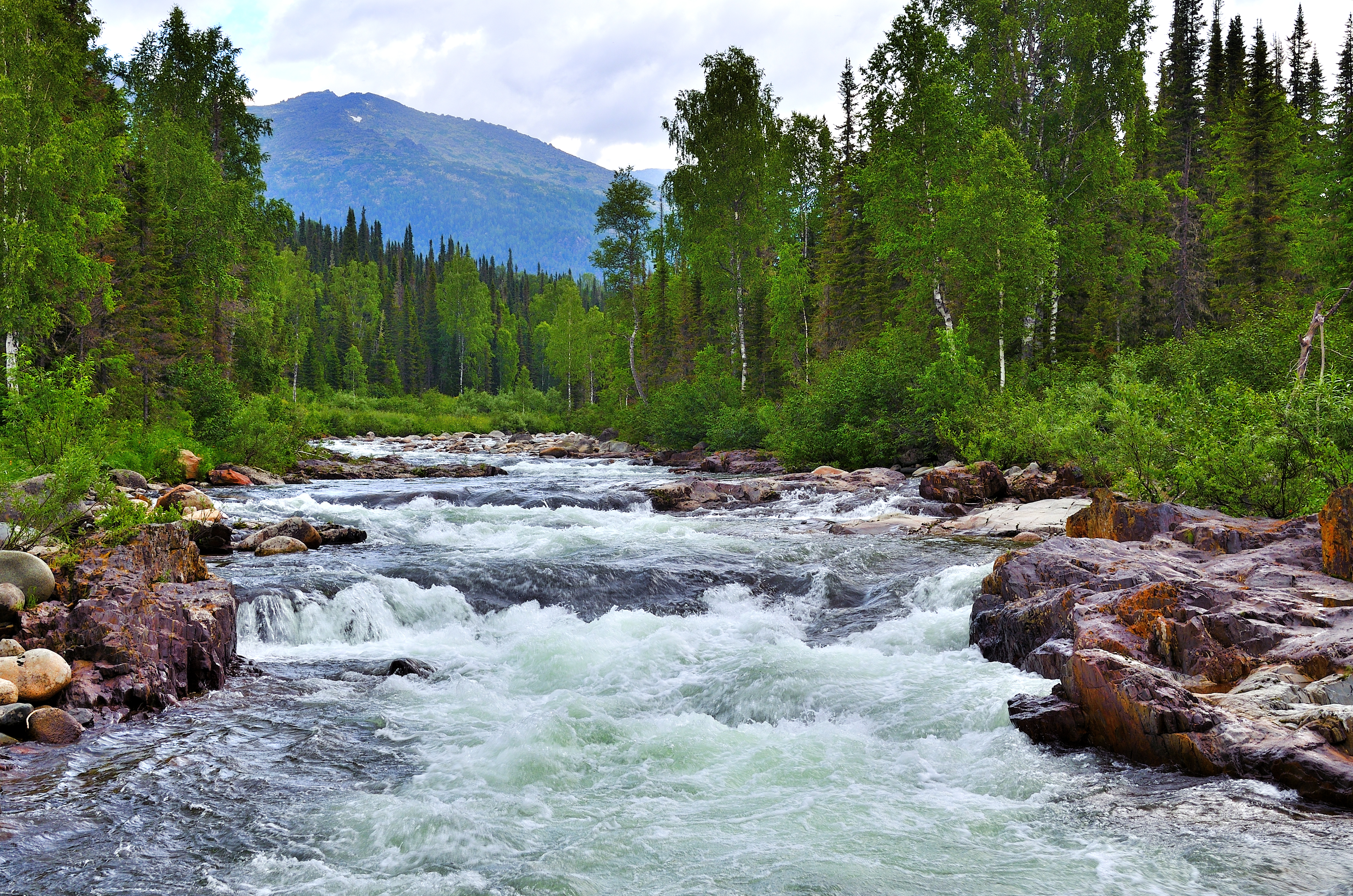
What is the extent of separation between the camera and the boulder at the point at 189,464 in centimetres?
2086

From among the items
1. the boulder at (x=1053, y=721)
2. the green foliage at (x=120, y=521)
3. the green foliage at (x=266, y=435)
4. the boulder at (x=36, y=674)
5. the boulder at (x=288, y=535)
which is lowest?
the boulder at (x=1053, y=721)

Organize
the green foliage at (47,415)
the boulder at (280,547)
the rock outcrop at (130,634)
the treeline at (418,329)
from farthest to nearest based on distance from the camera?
the treeline at (418,329) < the boulder at (280,547) < the green foliage at (47,415) < the rock outcrop at (130,634)

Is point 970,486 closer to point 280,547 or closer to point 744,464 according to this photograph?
point 744,464

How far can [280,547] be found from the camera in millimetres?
12898

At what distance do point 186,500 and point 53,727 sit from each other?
10.0 meters

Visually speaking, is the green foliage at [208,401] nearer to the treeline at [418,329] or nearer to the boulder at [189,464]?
the boulder at [189,464]

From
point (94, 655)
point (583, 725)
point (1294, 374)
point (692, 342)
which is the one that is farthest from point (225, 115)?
point (1294, 374)

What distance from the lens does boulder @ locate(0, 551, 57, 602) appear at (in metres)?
7.82

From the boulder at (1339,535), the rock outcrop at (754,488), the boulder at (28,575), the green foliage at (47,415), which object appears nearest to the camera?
the boulder at (1339,535)

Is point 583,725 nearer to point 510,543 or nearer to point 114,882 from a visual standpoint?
point 114,882

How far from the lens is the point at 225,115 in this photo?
29.4 meters

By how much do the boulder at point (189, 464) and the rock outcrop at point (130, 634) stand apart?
13620 mm

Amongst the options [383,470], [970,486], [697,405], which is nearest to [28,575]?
[970,486]

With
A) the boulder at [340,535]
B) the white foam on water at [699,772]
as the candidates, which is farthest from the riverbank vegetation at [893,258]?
the white foam on water at [699,772]
